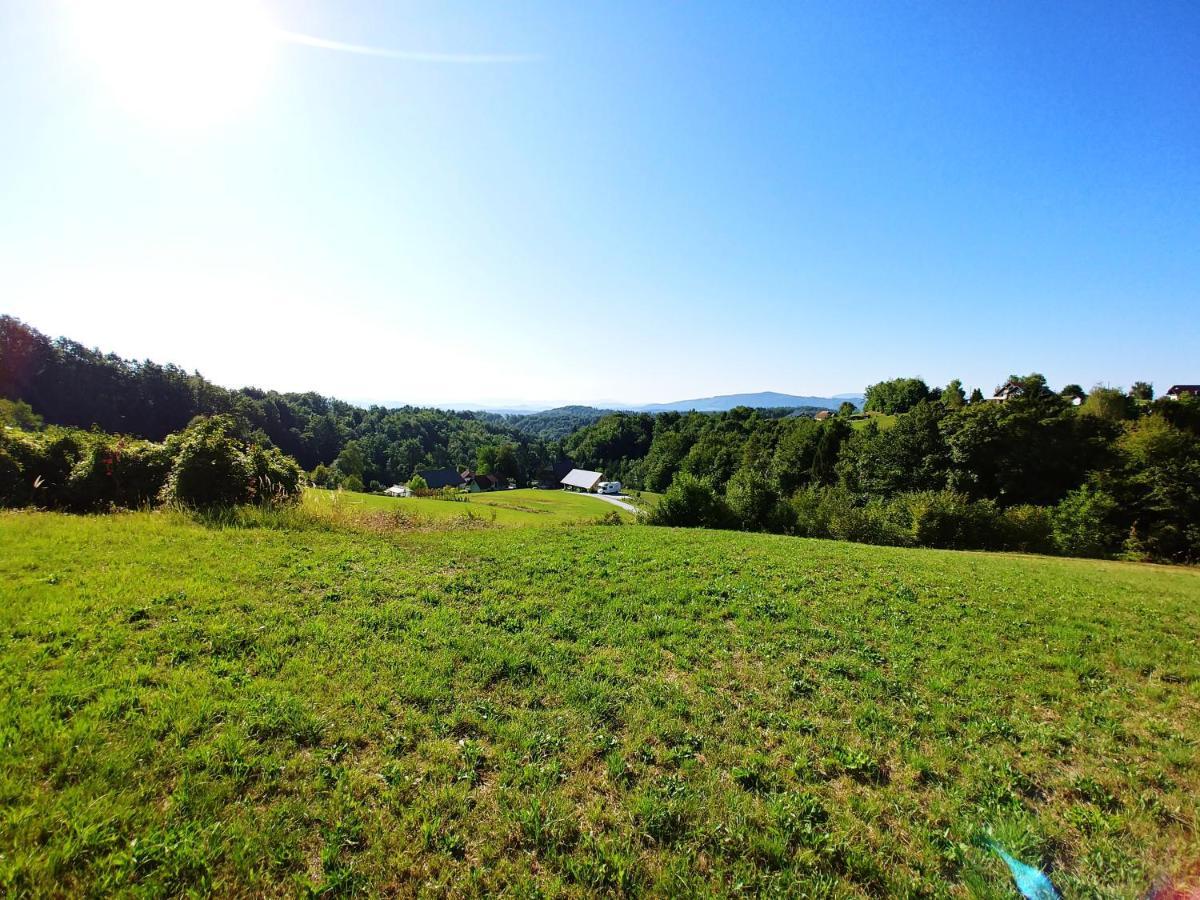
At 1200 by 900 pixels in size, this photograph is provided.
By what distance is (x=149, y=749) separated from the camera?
3260 mm

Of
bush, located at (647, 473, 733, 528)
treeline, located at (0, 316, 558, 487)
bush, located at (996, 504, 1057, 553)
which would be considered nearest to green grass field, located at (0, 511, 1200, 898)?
treeline, located at (0, 316, 558, 487)

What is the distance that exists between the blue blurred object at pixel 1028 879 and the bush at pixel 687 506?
1799 centimetres

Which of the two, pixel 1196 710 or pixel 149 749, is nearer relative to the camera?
pixel 149 749

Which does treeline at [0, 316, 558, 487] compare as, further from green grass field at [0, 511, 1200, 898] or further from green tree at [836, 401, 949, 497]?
green tree at [836, 401, 949, 497]

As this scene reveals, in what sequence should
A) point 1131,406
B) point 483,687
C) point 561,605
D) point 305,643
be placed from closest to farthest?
point 483,687 < point 305,643 < point 561,605 < point 1131,406

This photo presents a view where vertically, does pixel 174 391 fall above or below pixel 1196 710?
above

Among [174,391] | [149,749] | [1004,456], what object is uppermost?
[174,391]

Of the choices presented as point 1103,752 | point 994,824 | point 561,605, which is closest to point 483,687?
point 561,605

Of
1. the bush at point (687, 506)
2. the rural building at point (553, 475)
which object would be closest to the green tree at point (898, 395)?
the bush at point (687, 506)

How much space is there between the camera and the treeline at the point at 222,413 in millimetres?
49250

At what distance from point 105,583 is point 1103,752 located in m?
11.9

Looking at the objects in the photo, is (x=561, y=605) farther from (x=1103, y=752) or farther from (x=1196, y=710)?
(x=1196, y=710)

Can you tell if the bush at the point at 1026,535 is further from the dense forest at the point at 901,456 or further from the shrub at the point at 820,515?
the shrub at the point at 820,515

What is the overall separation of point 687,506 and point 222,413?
2034 inches
